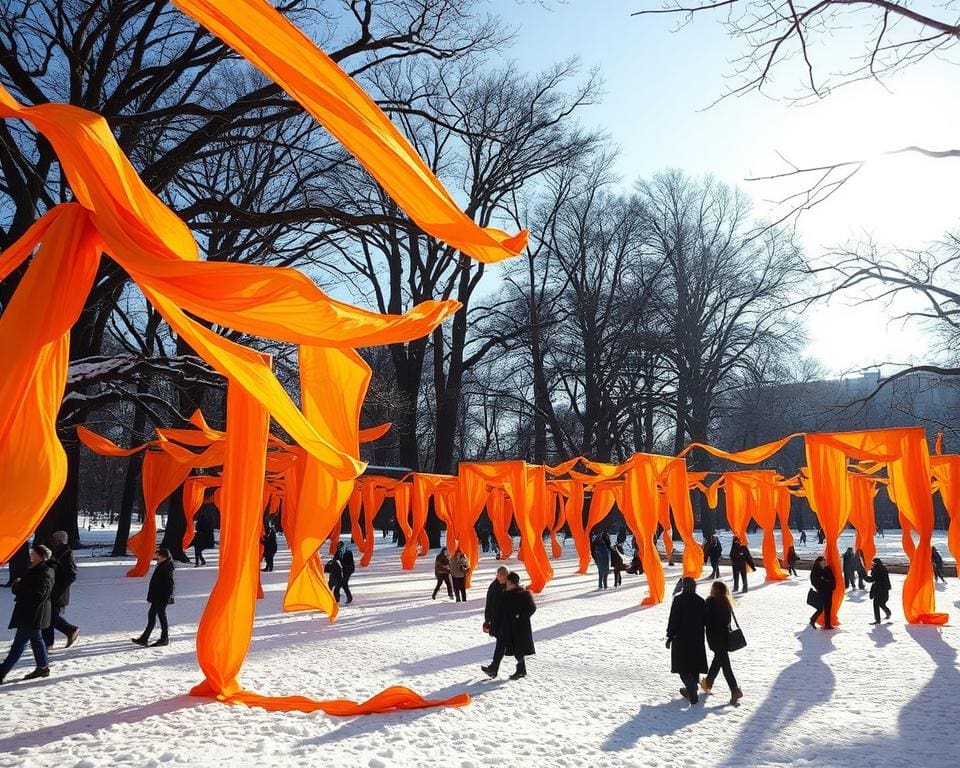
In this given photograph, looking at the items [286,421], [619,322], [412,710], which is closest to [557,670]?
[412,710]

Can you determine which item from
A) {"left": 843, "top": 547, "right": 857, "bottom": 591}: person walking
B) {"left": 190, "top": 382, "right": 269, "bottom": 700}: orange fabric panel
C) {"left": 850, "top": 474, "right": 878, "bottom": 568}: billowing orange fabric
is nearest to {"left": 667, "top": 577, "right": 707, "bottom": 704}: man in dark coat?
{"left": 190, "top": 382, "right": 269, "bottom": 700}: orange fabric panel

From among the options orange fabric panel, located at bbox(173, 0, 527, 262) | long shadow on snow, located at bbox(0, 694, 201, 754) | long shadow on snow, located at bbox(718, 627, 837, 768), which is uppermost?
orange fabric panel, located at bbox(173, 0, 527, 262)

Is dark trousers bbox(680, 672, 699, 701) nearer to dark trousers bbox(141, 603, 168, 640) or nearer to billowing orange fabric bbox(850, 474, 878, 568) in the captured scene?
dark trousers bbox(141, 603, 168, 640)

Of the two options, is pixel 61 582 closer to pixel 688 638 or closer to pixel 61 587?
pixel 61 587

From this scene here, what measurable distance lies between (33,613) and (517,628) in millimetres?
5092

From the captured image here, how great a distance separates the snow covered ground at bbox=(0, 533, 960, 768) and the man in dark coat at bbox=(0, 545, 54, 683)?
10.1 inches

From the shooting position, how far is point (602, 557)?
18562 mm

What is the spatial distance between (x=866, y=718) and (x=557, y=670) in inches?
131

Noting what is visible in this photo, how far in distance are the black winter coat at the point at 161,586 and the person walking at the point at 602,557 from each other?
11.0m

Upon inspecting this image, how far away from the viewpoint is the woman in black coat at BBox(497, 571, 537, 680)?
27.5ft

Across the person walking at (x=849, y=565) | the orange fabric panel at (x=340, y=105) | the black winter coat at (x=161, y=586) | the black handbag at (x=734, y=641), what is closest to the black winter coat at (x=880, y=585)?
the person walking at (x=849, y=565)

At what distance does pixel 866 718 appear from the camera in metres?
6.77

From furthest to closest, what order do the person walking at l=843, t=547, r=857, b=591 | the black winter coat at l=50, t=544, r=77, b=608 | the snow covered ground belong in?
the person walking at l=843, t=547, r=857, b=591 < the black winter coat at l=50, t=544, r=77, b=608 < the snow covered ground

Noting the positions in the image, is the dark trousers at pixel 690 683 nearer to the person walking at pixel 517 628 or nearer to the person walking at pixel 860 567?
the person walking at pixel 517 628
